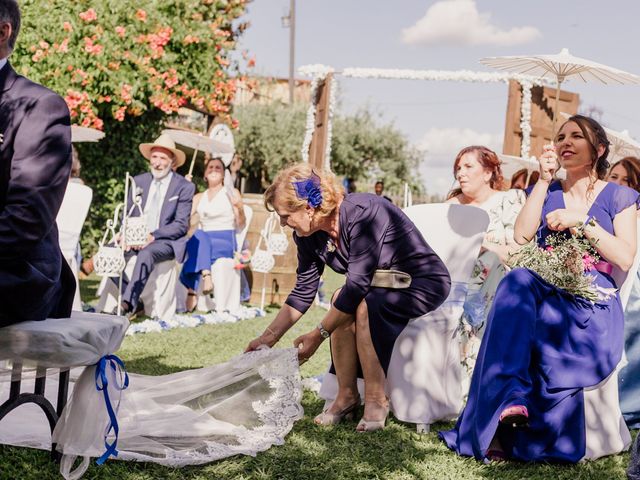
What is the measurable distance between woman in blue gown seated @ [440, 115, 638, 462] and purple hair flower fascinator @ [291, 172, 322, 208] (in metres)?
1.04

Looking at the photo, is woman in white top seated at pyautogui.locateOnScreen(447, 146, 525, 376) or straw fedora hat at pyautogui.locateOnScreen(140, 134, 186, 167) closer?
woman in white top seated at pyautogui.locateOnScreen(447, 146, 525, 376)

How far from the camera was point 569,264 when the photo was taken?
3.74m

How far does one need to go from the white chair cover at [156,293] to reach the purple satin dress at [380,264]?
4133mm

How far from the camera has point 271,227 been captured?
9.48 meters

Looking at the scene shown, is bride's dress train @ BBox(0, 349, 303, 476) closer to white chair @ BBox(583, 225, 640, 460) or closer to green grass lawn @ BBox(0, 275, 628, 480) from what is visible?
green grass lawn @ BBox(0, 275, 628, 480)

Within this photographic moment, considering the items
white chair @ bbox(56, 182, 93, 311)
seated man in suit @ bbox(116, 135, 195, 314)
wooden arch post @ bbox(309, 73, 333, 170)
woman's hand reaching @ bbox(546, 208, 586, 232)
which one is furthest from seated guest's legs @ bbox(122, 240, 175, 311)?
wooden arch post @ bbox(309, 73, 333, 170)

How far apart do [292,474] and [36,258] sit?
1.43 meters

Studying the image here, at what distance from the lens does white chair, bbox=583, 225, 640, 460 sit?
3756 millimetres

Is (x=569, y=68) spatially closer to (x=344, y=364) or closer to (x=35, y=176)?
(x=344, y=364)

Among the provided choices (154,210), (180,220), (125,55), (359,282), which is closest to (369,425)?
(359,282)

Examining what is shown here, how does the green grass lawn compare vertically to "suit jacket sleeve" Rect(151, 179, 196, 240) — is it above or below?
below

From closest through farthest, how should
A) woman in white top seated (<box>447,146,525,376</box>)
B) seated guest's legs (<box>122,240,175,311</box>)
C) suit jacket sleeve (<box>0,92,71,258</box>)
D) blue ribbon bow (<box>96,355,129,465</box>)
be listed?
suit jacket sleeve (<box>0,92,71,258</box>) → blue ribbon bow (<box>96,355,129,465</box>) → woman in white top seated (<box>447,146,525,376</box>) → seated guest's legs (<box>122,240,175,311</box>)

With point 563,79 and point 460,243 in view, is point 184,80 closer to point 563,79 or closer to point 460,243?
point 563,79

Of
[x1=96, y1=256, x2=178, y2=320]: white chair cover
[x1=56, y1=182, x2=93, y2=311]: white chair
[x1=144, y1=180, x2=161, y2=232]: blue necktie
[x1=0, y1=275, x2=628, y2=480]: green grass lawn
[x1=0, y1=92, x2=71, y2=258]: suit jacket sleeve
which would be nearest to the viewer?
[x1=0, y1=92, x2=71, y2=258]: suit jacket sleeve
